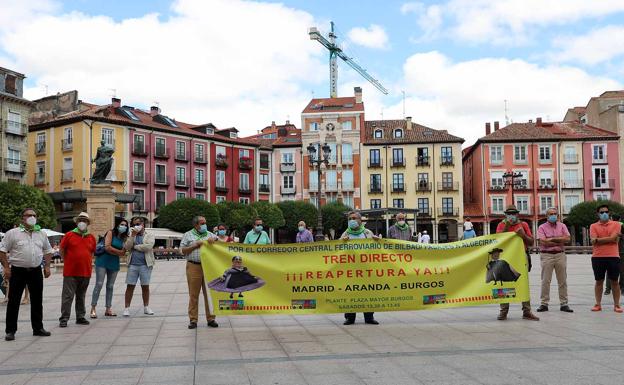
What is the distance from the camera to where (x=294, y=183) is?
7069 cm

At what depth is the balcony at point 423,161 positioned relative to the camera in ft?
225

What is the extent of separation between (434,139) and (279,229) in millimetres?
19174

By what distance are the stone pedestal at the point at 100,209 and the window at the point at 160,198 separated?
109 feet

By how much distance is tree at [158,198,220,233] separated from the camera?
54719mm

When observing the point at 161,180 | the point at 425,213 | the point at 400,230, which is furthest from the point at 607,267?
the point at 425,213

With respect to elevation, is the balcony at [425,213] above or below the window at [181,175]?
below

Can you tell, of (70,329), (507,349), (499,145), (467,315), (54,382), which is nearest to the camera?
(54,382)

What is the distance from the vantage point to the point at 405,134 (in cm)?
7038

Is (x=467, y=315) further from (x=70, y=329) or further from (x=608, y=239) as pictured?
(x=70, y=329)

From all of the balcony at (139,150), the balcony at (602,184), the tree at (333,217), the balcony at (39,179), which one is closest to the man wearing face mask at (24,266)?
the balcony at (139,150)

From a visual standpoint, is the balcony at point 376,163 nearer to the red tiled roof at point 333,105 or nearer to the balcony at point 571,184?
the red tiled roof at point 333,105

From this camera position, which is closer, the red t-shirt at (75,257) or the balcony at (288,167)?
the red t-shirt at (75,257)

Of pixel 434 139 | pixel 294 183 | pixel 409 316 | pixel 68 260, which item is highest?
pixel 434 139

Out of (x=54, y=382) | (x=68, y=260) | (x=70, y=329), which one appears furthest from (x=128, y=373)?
(x=68, y=260)
